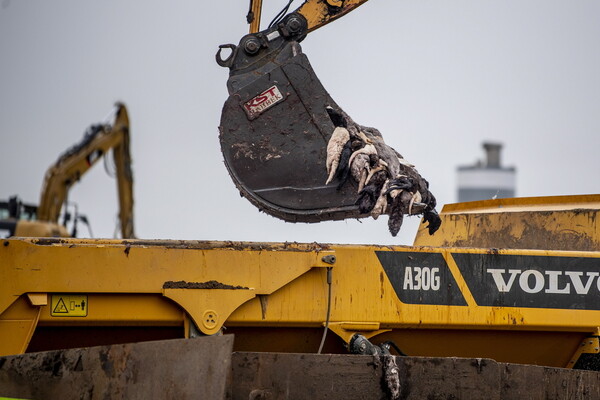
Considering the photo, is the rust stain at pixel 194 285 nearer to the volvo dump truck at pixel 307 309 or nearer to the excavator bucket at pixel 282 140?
the volvo dump truck at pixel 307 309

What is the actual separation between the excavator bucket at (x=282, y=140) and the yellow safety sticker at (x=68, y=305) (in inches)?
46.1

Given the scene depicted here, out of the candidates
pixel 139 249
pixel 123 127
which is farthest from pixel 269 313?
pixel 123 127

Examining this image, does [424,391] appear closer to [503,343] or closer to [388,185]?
[503,343]

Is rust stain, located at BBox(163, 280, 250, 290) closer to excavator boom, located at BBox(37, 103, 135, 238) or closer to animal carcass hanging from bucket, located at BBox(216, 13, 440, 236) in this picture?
animal carcass hanging from bucket, located at BBox(216, 13, 440, 236)

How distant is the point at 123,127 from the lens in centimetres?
2098

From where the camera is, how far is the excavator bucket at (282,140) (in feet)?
17.5

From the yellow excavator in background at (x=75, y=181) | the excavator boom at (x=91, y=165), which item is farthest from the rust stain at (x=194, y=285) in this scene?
the excavator boom at (x=91, y=165)

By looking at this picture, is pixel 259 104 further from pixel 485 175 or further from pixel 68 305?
pixel 485 175

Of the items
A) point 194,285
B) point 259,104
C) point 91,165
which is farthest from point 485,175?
point 194,285

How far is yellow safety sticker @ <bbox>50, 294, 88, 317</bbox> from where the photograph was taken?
4.57m

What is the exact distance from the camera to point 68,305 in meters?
4.58

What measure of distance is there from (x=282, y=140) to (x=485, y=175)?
34.4m

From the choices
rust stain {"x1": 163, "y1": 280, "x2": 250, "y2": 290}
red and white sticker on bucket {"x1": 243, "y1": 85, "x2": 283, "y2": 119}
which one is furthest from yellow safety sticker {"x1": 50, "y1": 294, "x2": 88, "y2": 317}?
red and white sticker on bucket {"x1": 243, "y1": 85, "x2": 283, "y2": 119}

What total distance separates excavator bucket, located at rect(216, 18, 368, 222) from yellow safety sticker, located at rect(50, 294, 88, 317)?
117cm
